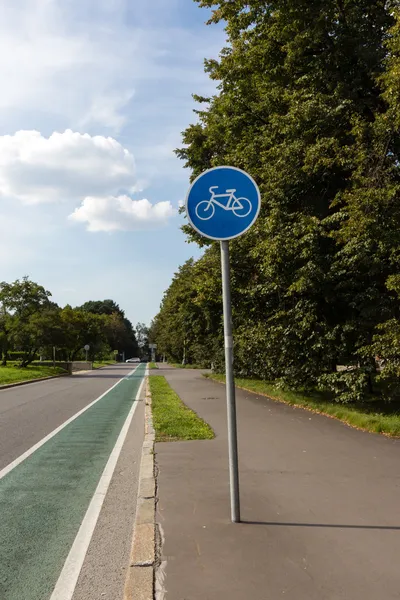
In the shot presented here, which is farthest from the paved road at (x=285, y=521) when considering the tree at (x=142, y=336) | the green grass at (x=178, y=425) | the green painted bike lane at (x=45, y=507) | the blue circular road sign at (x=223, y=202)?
the tree at (x=142, y=336)

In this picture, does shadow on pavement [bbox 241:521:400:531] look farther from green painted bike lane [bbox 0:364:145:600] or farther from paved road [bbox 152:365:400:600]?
green painted bike lane [bbox 0:364:145:600]

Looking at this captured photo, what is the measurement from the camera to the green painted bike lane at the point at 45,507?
356 cm

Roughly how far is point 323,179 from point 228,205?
806 centimetres

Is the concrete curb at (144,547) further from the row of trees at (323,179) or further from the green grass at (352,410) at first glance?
the row of trees at (323,179)

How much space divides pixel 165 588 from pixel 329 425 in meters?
6.75

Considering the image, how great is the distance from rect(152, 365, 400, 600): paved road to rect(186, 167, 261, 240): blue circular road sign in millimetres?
2531

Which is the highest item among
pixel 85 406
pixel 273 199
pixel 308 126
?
pixel 308 126

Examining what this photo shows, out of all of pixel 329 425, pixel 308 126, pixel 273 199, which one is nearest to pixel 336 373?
pixel 329 425

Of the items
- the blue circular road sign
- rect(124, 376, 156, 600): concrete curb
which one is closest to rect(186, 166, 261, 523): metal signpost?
the blue circular road sign

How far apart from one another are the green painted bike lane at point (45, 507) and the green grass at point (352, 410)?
4547 mm

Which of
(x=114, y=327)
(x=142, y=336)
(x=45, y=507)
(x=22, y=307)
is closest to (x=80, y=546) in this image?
(x=45, y=507)

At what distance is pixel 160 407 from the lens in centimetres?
1308

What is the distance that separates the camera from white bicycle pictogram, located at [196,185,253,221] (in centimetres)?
437

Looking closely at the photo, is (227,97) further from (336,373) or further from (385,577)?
(385,577)
